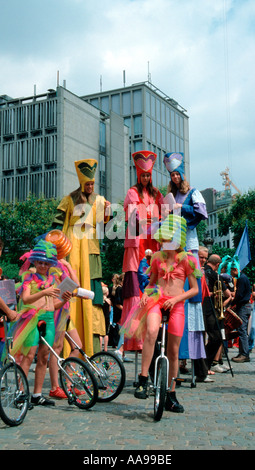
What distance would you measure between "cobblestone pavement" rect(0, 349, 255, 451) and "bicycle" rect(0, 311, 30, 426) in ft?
0.30

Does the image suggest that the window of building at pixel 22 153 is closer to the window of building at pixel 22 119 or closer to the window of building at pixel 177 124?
the window of building at pixel 22 119

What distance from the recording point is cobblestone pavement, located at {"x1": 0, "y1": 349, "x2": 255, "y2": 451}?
4.08 meters

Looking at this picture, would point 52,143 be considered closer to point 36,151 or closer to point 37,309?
point 36,151

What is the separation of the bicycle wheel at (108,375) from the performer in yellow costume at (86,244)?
0.95 m

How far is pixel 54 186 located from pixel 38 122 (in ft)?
24.8

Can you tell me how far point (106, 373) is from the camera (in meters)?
5.98

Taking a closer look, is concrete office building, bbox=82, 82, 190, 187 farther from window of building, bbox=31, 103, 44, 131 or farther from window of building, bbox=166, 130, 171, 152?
window of building, bbox=31, 103, 44, 131

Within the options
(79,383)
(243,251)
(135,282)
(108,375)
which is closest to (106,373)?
(108,375)

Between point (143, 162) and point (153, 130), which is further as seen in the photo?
point (153, 130)

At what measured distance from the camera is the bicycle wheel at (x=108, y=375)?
19.3ft

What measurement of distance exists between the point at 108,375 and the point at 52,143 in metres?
58.9

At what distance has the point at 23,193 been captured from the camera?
65.9m

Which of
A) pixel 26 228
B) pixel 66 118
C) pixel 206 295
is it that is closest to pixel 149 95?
pixel 66 118
